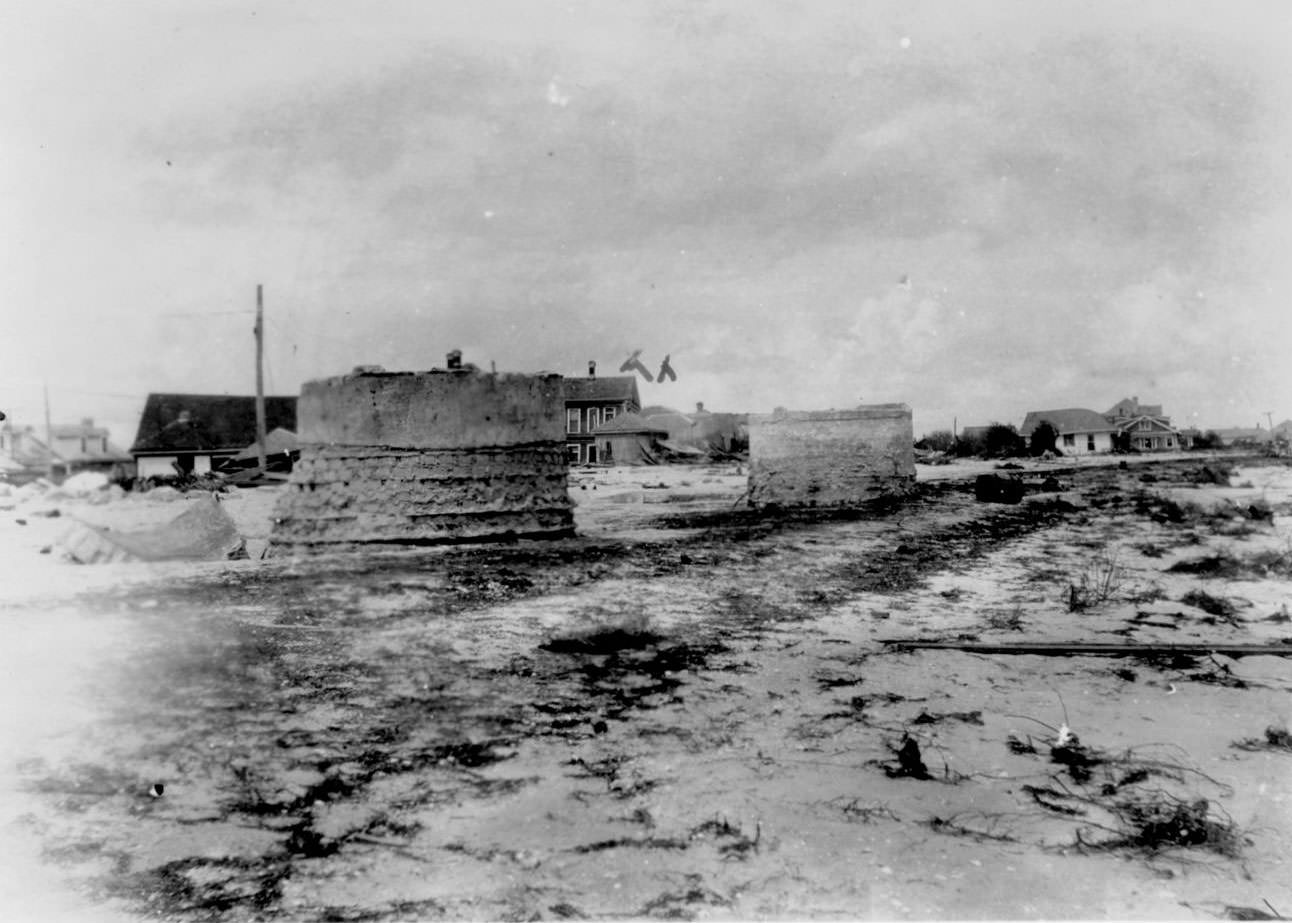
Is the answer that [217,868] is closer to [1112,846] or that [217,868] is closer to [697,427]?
[1112,846]

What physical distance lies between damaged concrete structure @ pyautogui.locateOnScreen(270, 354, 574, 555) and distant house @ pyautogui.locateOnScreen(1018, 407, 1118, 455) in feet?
186

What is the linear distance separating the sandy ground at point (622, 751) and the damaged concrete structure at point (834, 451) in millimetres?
6838

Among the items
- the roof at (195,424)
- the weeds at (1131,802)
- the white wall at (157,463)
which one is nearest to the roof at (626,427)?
the roof at (195,424)

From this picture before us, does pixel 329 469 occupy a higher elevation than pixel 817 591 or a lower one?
higher

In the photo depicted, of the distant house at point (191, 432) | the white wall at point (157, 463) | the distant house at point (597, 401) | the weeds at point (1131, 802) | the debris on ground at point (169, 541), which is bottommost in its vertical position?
the weeds at point (1131, 802)

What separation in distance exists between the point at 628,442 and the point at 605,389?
693cm

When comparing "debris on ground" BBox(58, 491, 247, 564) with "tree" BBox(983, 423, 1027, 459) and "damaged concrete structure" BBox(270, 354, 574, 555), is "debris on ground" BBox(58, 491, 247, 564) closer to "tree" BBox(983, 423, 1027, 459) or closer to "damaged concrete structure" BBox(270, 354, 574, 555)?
"damaged concrete structure" BBox(270, 354, 574, 555)

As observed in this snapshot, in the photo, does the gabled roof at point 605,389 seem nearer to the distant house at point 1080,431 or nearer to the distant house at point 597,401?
the distant house at point 597,401

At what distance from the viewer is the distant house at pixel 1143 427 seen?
6034 centimetres

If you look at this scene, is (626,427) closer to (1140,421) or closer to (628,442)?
(628,442)

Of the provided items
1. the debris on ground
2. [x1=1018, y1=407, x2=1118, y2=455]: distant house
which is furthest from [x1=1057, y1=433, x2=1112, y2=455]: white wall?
the debris on ground

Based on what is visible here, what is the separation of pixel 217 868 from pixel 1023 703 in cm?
318

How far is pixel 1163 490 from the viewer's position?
1855cm

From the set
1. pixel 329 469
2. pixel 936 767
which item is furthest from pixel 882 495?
pixel 936 767
